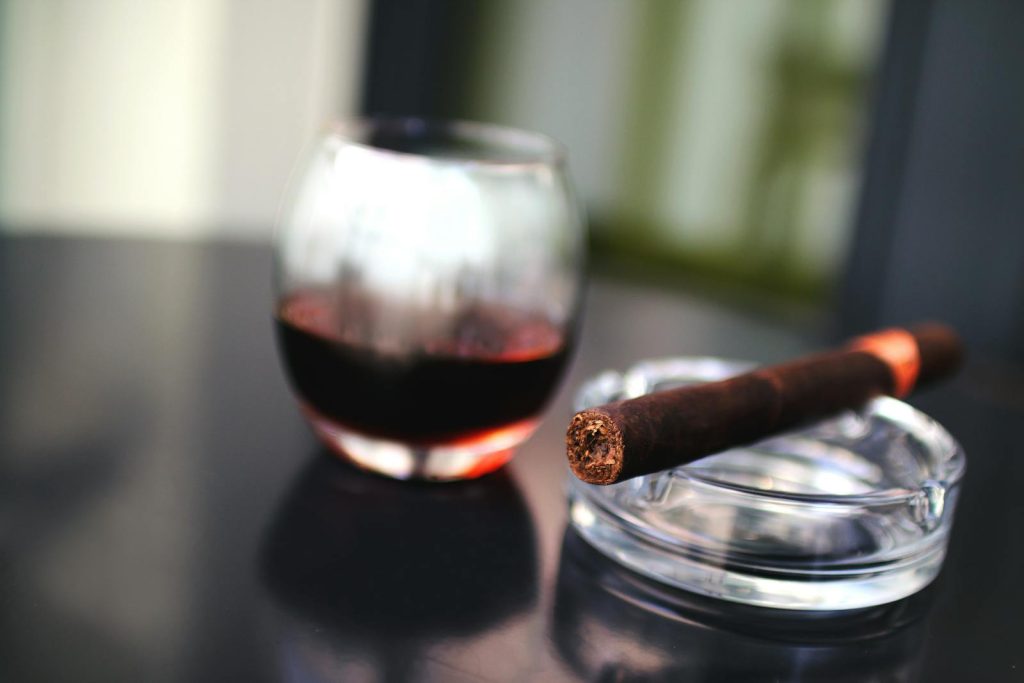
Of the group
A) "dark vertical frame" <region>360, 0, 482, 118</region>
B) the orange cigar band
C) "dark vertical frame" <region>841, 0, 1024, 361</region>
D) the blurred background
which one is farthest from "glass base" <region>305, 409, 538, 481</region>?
"dark vertical frame" <region>360, 0, 482, 118</region>

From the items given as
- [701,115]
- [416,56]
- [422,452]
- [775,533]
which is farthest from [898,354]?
[416,56]

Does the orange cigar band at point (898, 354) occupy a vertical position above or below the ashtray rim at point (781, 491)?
above

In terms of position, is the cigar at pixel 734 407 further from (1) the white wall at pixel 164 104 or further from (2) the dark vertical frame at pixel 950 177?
(1) the white wall at pixel 164 104

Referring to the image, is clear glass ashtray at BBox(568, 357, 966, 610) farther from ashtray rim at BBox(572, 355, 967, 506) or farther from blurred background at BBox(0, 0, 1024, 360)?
blurred background at BBox(0, 0, 1024, 360)

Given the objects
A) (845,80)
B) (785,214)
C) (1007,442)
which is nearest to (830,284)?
(785,214)

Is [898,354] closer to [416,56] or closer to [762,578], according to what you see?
[762,578]

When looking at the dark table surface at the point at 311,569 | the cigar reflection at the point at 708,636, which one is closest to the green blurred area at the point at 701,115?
the dark table surface at the point at 311,569

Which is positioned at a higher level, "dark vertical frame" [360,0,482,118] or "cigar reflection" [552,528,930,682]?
"dark vertical frame" [360,0,482,118]
